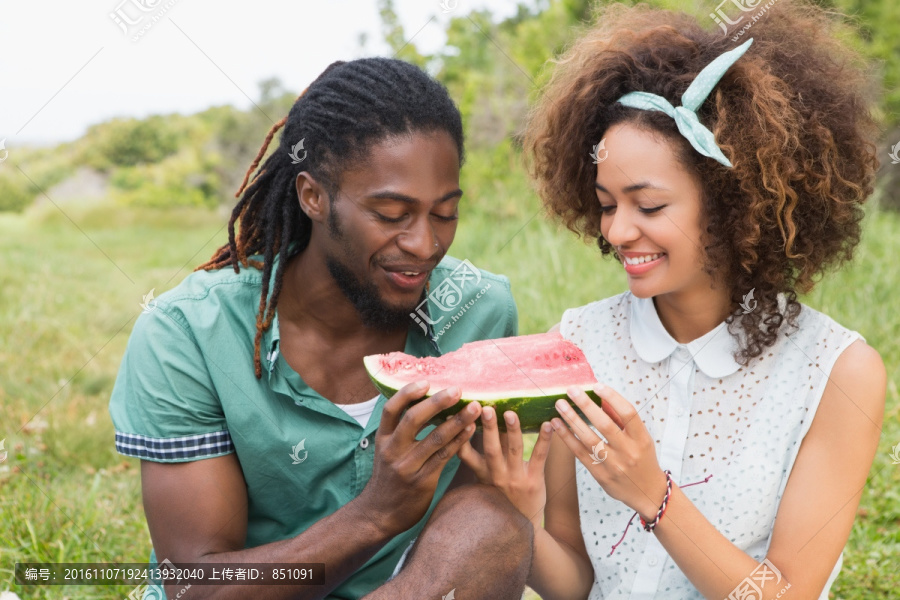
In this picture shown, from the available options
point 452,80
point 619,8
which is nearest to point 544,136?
point 619,8

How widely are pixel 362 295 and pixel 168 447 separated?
0.78 meters

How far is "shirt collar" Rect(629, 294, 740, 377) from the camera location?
2.63 m

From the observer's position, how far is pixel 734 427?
2578mm

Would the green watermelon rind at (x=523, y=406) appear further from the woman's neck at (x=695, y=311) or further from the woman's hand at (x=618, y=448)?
the woman's neck at (x=695, y=311)

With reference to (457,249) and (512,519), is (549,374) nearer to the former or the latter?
(512,519)

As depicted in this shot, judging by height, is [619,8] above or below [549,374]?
above

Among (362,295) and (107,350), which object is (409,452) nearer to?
(362,295)

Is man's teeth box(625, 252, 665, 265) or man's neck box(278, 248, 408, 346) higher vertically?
man's neck box(278, 248, 408, 346)

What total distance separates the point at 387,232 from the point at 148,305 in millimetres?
830

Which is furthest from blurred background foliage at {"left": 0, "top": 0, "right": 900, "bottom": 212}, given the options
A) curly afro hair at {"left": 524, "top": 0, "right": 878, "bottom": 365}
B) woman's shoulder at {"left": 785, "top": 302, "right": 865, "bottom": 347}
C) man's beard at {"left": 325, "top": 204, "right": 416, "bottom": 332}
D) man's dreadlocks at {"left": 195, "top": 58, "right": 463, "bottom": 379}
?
man's beard at {"left": 325, "top": 204, "right": 416, "bottom": 332}

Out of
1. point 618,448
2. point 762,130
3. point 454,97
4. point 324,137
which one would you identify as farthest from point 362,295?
point 454,97

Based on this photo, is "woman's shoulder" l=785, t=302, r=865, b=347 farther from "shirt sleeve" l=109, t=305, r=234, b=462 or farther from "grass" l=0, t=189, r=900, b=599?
"shirt sleeve" l=109, t=305, r=234, b=462

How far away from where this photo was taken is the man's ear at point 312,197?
2816 millimetres

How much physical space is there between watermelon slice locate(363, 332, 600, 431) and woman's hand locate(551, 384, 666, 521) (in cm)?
9
